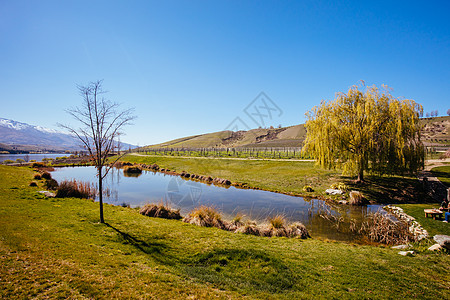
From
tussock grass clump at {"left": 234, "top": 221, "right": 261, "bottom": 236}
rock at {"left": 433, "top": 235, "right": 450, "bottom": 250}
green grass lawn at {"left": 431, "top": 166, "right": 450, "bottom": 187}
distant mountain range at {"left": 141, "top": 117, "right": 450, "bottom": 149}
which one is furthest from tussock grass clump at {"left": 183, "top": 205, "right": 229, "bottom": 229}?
distant mountain range at {"left": 141, "top": 117, "right": 450, "bottom": 149}

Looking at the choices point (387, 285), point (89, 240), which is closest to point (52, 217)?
point (89, 240)

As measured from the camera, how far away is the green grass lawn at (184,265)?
5184mm

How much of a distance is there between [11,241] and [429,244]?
53.3 feet

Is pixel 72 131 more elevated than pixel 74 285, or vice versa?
pixel 72 131

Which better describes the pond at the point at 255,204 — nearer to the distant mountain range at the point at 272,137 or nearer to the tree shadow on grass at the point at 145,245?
the tree shadow on grass at the point at 145,245

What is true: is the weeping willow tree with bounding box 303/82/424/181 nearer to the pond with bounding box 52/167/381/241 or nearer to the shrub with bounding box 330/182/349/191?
the shrub with bounding box 330/182/349/191

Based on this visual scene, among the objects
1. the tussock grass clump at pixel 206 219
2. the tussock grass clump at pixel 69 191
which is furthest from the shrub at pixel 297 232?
the tussock grass clump at pixel 69 191

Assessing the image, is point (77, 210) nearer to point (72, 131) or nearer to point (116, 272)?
point (72, 131)

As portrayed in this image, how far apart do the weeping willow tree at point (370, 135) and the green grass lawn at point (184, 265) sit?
14403 mm

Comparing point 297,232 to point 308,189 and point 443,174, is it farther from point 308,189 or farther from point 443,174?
point 443,174

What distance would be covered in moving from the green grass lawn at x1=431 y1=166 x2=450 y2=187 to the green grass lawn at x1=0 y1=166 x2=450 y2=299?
17634 millimetres

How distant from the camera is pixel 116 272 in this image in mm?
5852

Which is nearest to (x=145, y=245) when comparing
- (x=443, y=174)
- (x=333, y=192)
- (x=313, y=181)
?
(x=333, y=192)

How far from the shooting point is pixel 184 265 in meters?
7.05
